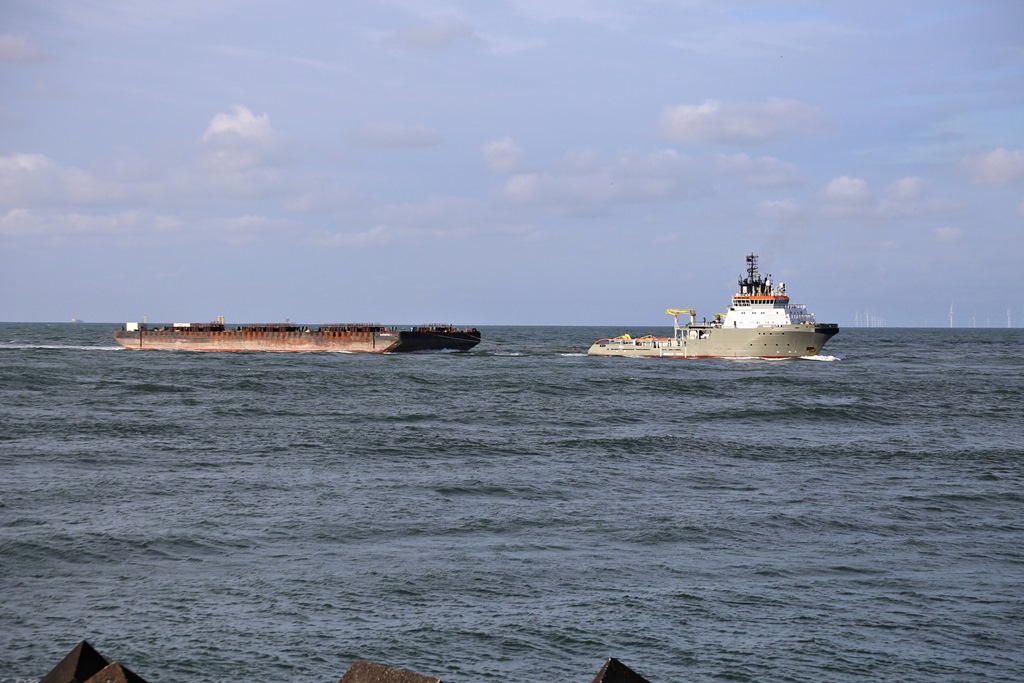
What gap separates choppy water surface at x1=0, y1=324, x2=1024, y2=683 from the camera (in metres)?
16.4

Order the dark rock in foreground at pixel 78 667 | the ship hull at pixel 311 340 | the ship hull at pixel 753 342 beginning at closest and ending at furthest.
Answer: the dark rock in foreground at pixel 78 667 < the ship hull at pixel 753 342 < the ship hull at pixel 311 340

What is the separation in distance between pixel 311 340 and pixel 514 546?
112m

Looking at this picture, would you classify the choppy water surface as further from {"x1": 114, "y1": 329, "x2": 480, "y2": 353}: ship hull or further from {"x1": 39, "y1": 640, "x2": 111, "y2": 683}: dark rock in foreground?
{"x1": 114, "y1": 329, "x2": 480, "y2": 353}: ship hull

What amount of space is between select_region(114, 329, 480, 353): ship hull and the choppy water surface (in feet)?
246

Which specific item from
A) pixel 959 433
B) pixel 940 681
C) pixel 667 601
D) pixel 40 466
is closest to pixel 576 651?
pixel 667 601

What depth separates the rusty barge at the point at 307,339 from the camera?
129750mm

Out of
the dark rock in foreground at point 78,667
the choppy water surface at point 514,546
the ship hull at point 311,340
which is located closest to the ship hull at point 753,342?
the ship hull at point 311,340

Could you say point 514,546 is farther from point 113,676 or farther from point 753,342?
point 753,342

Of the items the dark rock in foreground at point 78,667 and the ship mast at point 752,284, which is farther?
the ship mast at point 752,284

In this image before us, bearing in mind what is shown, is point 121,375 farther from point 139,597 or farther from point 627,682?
point 627,682

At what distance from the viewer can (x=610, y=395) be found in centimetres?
7131

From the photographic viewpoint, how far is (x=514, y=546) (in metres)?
23.3

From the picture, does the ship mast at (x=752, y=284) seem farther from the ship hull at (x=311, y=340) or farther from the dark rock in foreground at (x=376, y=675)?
the dark rock in foreground at (x=376, y=675)

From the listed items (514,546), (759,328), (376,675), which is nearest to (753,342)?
(759,328)
